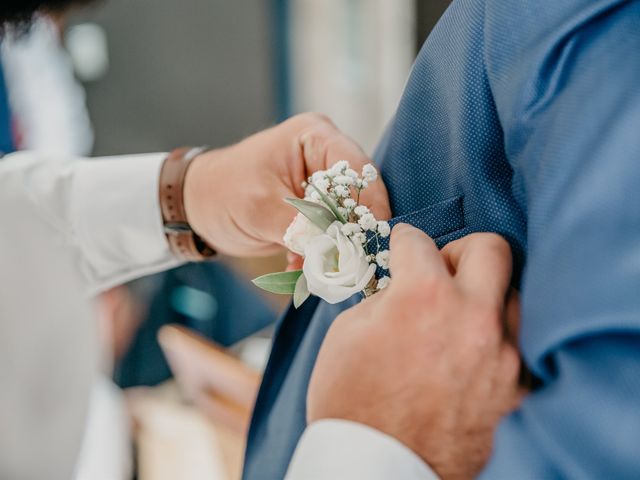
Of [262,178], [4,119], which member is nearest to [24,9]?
[262,178]

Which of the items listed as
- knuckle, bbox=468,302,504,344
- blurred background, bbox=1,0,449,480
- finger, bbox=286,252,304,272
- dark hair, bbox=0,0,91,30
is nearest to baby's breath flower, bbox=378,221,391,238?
knuckle, bbox=468,302,504,344

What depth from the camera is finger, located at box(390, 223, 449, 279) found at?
0.49 metres

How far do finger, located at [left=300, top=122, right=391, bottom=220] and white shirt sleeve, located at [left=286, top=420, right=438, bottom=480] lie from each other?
0.80ft

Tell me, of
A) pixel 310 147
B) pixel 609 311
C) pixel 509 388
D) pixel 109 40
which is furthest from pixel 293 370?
pixel 109 40

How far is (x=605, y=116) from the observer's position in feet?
1.35

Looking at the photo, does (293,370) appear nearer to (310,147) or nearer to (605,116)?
(310,147)

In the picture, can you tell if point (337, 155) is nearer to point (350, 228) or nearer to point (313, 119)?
point (313, 119)

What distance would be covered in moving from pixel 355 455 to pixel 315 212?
21 cm

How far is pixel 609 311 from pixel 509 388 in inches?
4.3

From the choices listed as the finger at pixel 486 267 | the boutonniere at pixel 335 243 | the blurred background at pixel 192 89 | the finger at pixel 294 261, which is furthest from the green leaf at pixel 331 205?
the blurred background at pixel 192 89

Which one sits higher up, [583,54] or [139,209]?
[583,54]

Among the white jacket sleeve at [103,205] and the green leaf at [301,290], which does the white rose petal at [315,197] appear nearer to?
the green leaf at [301,290]


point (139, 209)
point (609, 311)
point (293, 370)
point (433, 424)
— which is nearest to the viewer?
point (609, 311)

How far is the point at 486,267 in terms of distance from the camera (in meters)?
0.49
